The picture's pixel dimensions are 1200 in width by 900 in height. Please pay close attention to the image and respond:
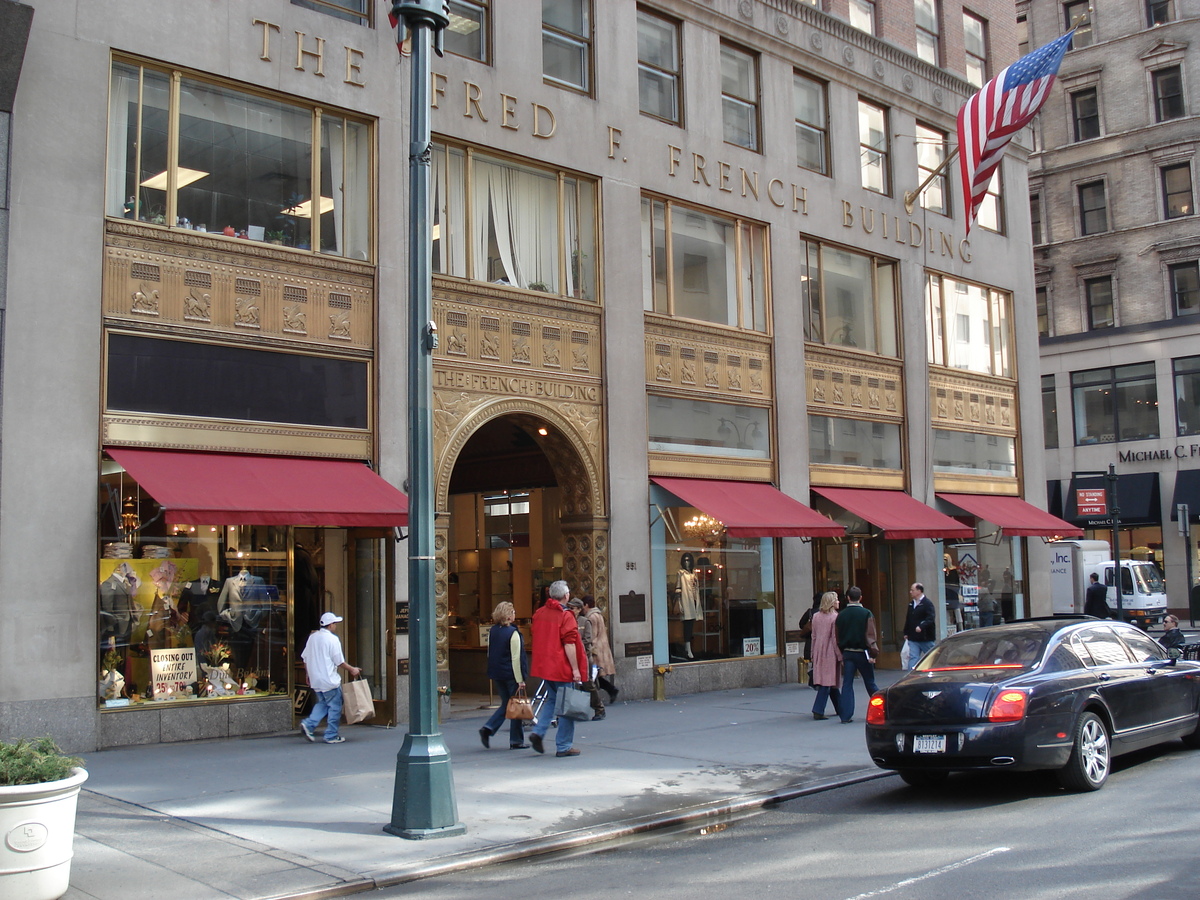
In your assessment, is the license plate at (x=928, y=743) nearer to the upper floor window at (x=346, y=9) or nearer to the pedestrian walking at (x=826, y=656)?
the pedestrian walking at (x=826, y=656)

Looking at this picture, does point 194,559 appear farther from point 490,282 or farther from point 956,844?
point 956,844

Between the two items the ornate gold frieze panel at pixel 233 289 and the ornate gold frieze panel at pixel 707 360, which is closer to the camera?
the ornate gold frieze panel at pixel 233 289

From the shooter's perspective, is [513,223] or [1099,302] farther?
[1099,302]

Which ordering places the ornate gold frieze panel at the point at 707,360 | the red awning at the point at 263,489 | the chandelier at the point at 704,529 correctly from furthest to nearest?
the chandelier at the point at 704,529, the ornate gold frieze panel at the point at 707,360, the red awning at the point at 263,489

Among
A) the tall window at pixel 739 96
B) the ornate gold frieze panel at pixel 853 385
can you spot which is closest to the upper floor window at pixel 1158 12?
the ornate gold frieze panel at pixel 853 385

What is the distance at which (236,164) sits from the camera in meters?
15.3

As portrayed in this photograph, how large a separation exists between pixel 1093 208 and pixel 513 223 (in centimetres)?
3370

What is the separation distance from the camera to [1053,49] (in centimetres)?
2094

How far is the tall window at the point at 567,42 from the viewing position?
18.9 metres

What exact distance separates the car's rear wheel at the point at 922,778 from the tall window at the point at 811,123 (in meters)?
14.7

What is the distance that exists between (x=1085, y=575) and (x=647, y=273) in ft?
67.1

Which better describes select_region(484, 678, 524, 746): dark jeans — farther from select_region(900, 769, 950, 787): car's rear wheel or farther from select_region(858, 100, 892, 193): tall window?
select_region(858, 100, 892, 193): tall window

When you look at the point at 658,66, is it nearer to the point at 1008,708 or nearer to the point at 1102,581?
the point at 1008,708

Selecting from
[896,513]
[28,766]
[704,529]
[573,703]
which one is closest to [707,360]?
[704,529]
